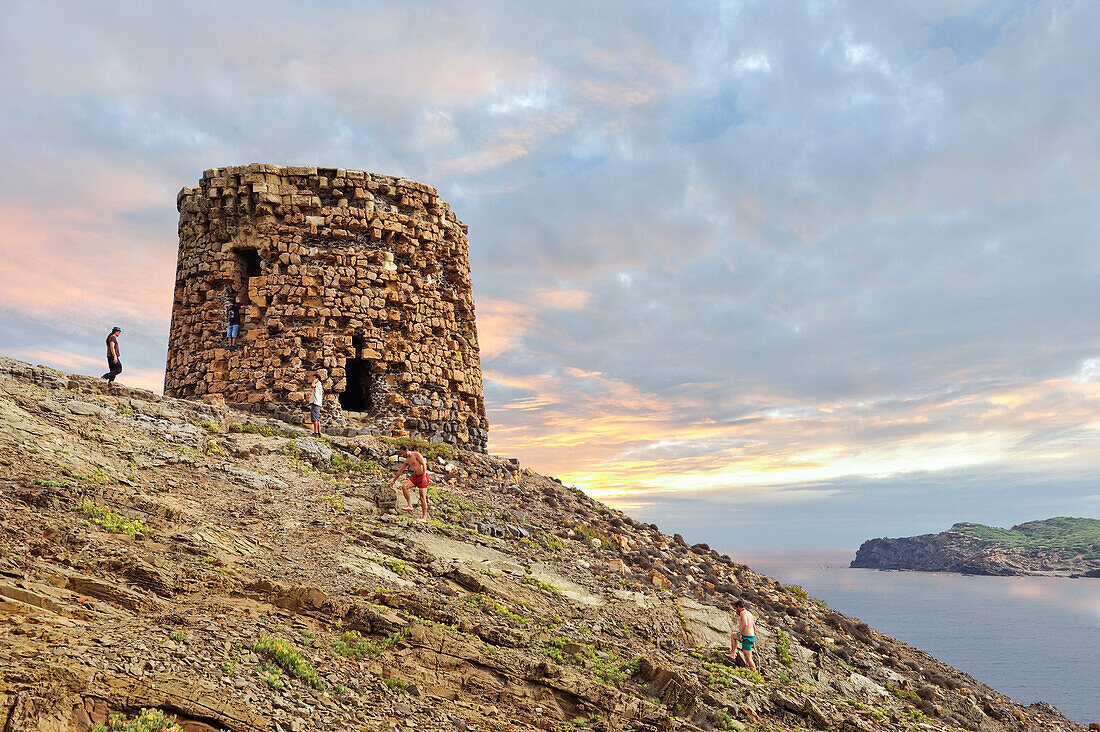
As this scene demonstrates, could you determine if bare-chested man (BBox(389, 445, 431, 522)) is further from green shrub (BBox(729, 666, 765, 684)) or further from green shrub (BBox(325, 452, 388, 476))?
green shrub (BBox(729, 666, 765, 684))

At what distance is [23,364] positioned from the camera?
567 inches

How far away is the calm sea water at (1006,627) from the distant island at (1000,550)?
12.1 meters

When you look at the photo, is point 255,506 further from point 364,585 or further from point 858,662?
point 858,662

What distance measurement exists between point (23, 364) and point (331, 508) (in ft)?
25.5

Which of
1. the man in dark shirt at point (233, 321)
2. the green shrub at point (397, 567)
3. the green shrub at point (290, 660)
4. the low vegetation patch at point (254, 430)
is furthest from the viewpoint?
the man in dark shirt at point (233, 321)

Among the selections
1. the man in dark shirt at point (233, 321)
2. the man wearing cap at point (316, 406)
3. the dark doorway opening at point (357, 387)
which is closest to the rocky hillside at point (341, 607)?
the man wearing cap at point (316, 406)

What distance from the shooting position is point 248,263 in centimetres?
2109

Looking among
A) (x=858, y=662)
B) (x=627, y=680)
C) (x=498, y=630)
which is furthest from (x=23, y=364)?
(x=858, y=662)

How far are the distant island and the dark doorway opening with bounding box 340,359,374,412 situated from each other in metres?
128

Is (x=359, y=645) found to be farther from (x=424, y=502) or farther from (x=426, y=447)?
(x=426, y=447)

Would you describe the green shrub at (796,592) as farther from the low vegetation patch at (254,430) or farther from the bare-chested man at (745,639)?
the low vegetation patch at (254,430)

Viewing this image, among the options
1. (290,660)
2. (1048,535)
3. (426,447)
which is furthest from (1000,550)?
(290,660)

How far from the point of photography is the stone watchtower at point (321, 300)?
1953 centimetres

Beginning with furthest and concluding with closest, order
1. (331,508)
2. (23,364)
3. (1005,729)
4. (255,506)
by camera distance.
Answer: (1005,729) → (23,364) → (331,508) → (255,506)
